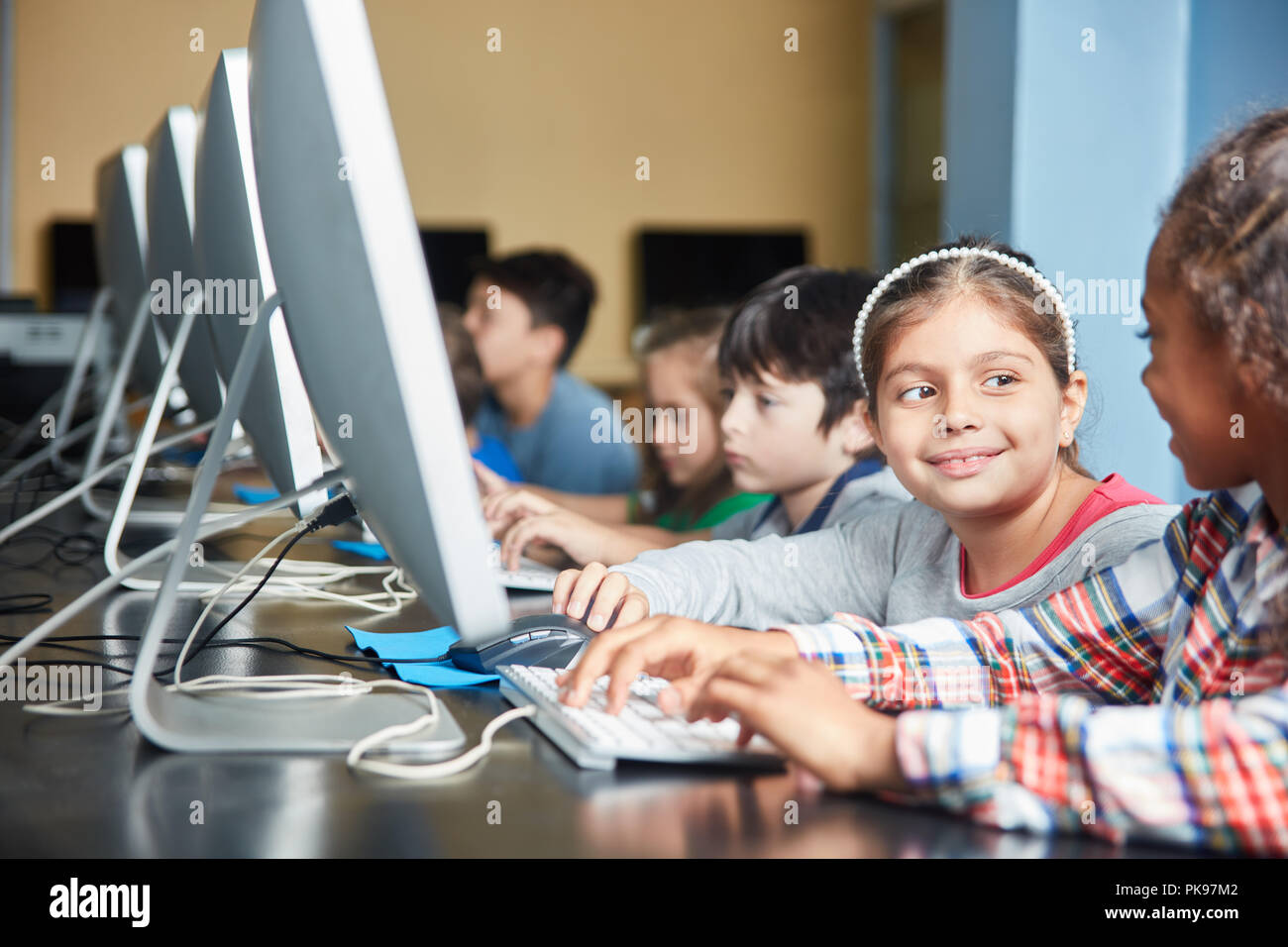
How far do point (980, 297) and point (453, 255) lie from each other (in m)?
4.59

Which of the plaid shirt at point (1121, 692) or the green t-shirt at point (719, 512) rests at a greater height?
the plaid shirt at point (1121, 692)

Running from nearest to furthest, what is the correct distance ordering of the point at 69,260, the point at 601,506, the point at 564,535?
1. the point at 564,535
2. the point at 601,506
3. the point at 69,260

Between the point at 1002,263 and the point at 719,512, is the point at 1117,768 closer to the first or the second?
the point at 1002,263

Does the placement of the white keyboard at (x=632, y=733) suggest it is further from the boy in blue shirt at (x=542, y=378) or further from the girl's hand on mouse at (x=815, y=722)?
the boy in blue shirt at (x=542, y=378)

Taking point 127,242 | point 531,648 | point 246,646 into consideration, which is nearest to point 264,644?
point 246,646

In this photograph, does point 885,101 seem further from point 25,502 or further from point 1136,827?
point 1136,827

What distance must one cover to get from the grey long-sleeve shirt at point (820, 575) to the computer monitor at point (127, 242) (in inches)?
35.0

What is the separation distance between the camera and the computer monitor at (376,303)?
51 centimetres

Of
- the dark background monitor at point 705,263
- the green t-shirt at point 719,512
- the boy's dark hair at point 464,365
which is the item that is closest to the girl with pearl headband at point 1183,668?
the green t-shirt at point 719,512

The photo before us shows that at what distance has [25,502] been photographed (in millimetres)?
1754

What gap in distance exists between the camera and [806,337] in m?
1.49

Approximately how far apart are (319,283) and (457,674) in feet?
1.14

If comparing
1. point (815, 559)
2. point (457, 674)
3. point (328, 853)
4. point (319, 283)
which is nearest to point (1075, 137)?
point (815, 559)

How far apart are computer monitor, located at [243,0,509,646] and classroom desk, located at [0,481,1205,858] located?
9 centimetres
